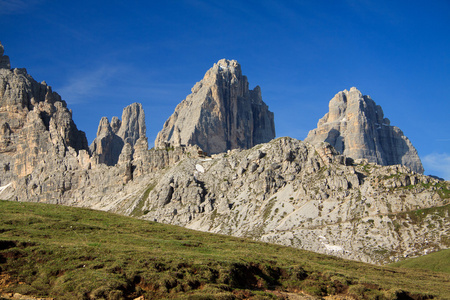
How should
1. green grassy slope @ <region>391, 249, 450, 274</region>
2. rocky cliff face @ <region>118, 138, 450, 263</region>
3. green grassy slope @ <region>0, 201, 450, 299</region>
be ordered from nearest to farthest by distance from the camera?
green grassy slope @ <region>0, 201, 450, 299</region>, green grassy slope @ <region>391, 249, 450, 274</region>, rocky cliff face @ <region>118, 138, 450, 263</region>

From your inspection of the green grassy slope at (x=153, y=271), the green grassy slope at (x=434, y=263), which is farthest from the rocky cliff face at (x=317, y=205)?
the green grassy slope at (x=153, y=271)

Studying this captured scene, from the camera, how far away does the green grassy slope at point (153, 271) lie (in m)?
38.4

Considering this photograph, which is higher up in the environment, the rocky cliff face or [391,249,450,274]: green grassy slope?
the rocky cliff face

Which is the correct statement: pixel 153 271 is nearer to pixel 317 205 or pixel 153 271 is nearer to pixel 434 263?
pixel 434 263

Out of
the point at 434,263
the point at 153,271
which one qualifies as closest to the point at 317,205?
the point at 434,263

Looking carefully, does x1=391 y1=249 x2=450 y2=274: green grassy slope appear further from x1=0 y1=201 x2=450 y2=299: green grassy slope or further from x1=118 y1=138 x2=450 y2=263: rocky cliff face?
x1=118 y1=138 x2=450 y2=263: rocky cliff face

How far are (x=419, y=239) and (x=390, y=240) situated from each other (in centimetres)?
760

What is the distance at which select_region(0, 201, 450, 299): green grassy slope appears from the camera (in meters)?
38.4

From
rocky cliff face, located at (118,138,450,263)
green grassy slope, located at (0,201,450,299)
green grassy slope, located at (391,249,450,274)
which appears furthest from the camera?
rocky cliff face, located at (118,138,450,263)

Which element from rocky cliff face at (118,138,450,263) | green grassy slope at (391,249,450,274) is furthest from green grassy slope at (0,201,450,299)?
rocky cliff face at (118,138,450,263)

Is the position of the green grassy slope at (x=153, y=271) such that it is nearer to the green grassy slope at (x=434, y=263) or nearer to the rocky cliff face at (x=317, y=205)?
the green grassy slope at (x=434, y=263)

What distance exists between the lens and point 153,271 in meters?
41.9

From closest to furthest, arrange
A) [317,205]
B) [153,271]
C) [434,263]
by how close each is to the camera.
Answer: [153,271]
[434,263]
[317,205]

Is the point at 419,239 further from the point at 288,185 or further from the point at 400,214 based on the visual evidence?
the point at 288,185
